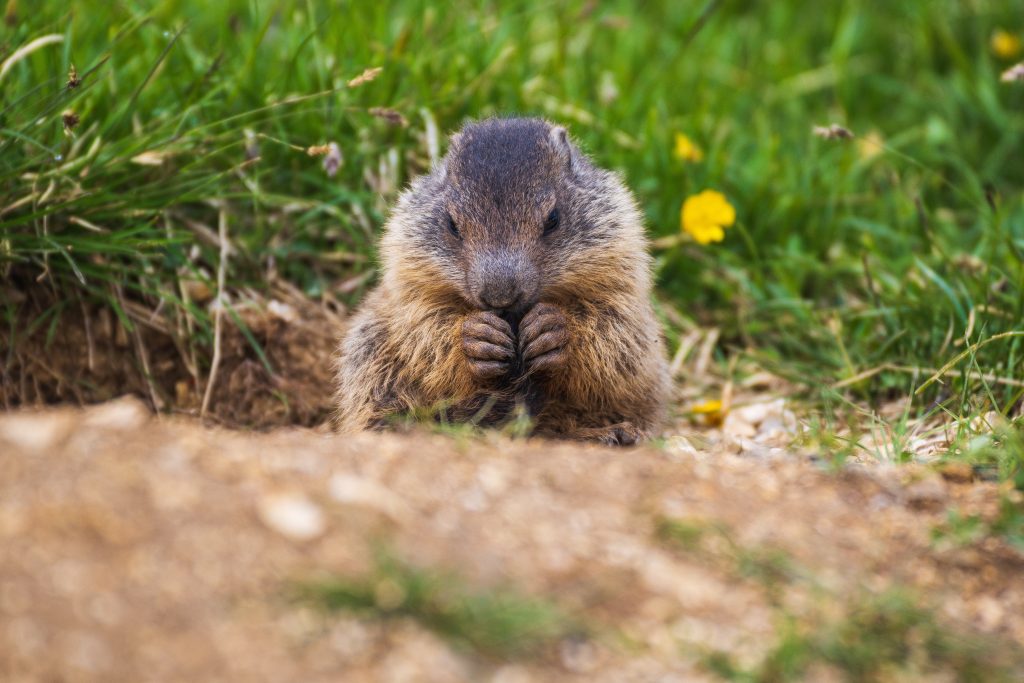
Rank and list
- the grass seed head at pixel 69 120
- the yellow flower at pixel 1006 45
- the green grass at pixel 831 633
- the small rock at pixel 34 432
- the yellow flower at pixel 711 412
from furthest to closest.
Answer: the yellow flower at pixel 1006 45 → the yellow flower at pixel 711 412 → the grass seed head at pixel 69 120 → the small rock at pixel 34 432 → the green grass at pixel 831 633

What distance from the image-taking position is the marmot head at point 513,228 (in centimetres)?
459

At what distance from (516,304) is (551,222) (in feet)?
Answer: 1.43

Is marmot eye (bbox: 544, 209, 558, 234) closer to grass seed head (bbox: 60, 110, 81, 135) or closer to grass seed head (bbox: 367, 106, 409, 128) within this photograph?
grass seed head (bbox: 367, 106, 409, 128)

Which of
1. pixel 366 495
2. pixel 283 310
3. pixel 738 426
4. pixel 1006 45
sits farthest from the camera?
pixel 1006 45

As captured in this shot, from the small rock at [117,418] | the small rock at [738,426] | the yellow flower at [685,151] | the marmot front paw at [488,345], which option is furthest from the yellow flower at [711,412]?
the small rock at [117,418]

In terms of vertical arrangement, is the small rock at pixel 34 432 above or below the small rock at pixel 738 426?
above

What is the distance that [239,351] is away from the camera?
558cm

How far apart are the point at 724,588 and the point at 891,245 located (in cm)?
411

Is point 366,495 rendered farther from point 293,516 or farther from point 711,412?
point 711,412

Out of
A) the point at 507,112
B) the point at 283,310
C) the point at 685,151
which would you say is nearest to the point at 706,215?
the point at 685,151

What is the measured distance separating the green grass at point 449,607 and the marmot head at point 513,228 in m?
1.94

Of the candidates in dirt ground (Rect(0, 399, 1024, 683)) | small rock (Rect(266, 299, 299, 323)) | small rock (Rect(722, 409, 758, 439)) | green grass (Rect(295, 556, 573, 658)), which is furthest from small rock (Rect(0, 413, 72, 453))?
small rock (Rect(722, 409, 758, 439))

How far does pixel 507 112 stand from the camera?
6.16 m

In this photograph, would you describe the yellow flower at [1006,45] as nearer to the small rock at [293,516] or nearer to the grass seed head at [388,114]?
the grass seed head at [388,114]
